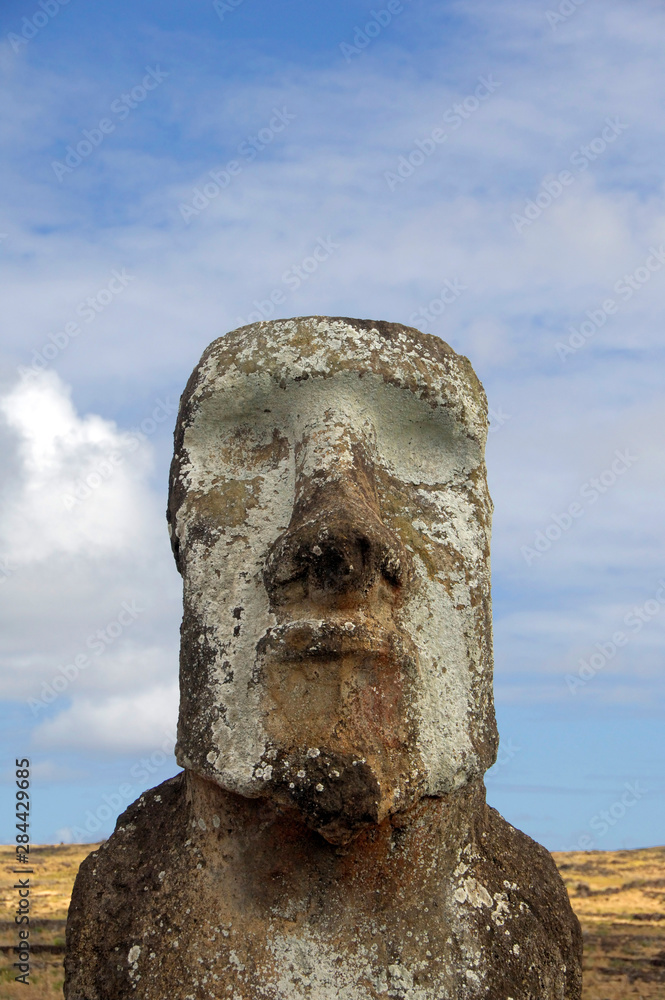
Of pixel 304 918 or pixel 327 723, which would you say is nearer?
pixel 327 723

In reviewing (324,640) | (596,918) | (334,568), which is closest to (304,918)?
(324,640)

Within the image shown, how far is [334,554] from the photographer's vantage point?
3.62m

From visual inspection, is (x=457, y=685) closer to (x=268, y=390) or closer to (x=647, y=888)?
(x=268, y=390)

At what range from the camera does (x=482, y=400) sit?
15.6ft

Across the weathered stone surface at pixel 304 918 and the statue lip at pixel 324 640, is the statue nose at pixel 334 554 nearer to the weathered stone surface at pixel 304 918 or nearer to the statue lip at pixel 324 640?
the statue lip at pixel 324 640

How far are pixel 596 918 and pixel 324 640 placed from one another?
2385cm

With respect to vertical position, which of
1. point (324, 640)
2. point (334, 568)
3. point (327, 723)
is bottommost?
point (327, 723)

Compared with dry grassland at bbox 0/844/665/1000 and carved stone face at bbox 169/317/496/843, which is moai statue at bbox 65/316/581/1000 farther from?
dry grassland at bbox 0/844/665/1000

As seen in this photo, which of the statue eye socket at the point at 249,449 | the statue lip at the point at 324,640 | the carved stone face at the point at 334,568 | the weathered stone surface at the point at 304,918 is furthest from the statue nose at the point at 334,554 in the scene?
the weathered stone surface at the point at 304,918

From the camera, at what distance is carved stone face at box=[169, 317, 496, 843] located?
357 centimetres

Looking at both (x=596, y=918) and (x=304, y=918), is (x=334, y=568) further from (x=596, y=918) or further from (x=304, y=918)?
(x=596, y=918)

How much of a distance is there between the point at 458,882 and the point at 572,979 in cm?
69

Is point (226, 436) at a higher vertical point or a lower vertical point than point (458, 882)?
higher

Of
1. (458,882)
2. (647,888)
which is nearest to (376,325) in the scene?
(458,882)
